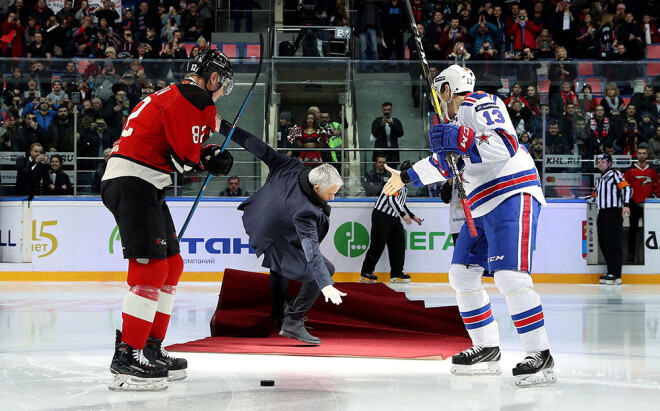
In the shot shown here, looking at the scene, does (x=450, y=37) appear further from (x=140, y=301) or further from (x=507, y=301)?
(x=140, y=301)

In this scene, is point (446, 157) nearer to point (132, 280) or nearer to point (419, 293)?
point (132, 280)

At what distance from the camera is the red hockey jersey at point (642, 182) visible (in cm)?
1065

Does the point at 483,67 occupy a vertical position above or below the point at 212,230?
above

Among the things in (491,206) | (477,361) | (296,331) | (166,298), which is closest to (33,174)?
(296,331)

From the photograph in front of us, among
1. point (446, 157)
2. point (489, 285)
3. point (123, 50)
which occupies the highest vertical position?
point (123, 50)

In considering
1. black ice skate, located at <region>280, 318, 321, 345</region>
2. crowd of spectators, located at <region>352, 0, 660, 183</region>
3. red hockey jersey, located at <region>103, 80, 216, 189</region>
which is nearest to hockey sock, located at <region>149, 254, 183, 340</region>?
red hockey jersey, located at <region>103, 80, 216, 189</region>

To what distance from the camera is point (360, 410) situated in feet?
12.3

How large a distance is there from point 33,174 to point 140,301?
6929 mm

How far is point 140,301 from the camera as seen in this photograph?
4.01 meters

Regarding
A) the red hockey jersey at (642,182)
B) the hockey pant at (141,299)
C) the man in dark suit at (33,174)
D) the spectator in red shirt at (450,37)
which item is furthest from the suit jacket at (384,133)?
the hockey pant at (141,299)

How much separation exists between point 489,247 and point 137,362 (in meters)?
1.88

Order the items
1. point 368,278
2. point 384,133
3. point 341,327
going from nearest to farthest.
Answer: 1. point 341,327
2. point 368,278
3. point 384,133

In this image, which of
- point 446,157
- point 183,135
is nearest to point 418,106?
point 446,157

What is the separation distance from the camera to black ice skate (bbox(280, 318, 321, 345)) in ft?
18.1
